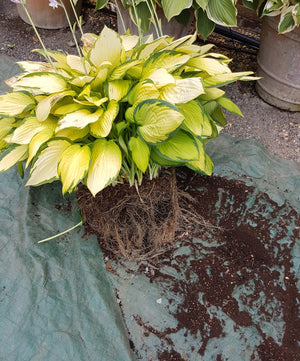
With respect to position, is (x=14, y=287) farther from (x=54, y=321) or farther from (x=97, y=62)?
(x=97, y=62)

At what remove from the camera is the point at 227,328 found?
1291 millimetres

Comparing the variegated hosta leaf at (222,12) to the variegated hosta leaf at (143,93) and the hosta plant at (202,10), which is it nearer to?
the hosta plant at (202,10)

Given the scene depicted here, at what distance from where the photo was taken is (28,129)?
1160mm

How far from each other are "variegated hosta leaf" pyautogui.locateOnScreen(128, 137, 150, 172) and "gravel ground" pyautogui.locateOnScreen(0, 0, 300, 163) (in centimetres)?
98

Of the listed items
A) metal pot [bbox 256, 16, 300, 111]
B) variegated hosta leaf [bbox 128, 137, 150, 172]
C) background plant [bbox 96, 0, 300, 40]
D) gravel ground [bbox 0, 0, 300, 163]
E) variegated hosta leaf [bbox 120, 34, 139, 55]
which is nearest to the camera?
variegated hosta leaf [bbox 128, 137, 150, 172]

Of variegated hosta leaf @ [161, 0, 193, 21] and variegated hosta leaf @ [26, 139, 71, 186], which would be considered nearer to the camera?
variegated hosta leaf @ [26, 139, 71, 186]

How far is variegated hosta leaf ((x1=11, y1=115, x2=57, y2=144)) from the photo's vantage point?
1146 mm

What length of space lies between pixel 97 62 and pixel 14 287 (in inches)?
32.4

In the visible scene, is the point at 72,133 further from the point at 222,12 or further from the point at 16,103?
the point at 222,12

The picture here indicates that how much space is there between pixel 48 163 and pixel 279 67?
1.48m

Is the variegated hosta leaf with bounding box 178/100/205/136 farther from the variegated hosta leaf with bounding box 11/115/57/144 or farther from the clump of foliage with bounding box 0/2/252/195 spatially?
the variegated hosta leaf with bounding box 11/115/57/144

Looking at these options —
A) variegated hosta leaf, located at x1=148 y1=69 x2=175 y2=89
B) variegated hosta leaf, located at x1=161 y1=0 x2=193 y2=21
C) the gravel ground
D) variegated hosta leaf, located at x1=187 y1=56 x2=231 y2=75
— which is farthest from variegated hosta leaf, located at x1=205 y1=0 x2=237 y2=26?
variegated hosta leaf, located at x1=148 y1=69 x2=175 y2=89

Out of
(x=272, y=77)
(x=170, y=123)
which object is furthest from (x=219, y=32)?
(x=170, y=123)

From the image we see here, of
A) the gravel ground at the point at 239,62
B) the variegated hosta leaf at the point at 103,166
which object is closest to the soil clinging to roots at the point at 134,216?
the variegated hosta leaf at the point at 103,166
